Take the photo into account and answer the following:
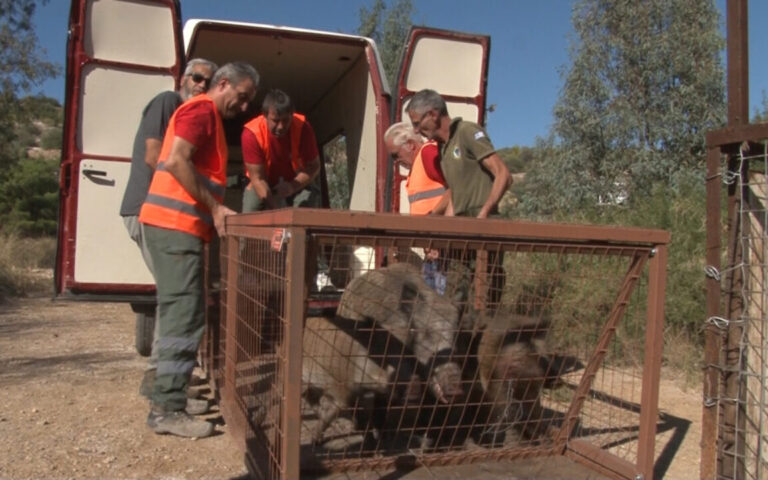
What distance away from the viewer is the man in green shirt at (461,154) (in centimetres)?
465

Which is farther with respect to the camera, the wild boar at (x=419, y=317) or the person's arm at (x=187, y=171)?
the person's arm at (x=187, y=171)

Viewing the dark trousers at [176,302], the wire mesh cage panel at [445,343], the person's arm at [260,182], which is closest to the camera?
the wire mesh cage panel at [445,343]

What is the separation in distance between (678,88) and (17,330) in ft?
38.2

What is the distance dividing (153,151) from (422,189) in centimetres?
194

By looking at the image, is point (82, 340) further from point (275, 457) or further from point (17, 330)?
point (275, 457)

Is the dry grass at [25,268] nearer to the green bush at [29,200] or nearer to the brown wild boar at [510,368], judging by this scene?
the green bush at [29,200]

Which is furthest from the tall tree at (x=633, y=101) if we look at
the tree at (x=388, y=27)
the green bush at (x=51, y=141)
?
the green bush at (x=51, y=141)

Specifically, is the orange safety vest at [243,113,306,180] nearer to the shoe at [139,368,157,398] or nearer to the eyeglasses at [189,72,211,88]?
the eyeglasses at [189,72,211,88]

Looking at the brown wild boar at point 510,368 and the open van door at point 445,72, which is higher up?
the open van door at point 445,72

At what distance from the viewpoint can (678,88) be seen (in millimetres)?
13461

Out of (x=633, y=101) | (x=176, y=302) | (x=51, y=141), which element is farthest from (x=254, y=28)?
(x=51, y=141)

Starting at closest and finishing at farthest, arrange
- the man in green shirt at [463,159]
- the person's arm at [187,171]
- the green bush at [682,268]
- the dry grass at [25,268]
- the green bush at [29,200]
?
the person's arm at [187,171], the man in green shirt at [463,159], the green bush at [682,268], the dry grass at [25,268], the green bush at [29,200]

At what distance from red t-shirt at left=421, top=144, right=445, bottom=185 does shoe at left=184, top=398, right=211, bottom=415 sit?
224 centimetres

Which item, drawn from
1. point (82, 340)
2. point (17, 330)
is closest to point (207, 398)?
point (82, 340)
